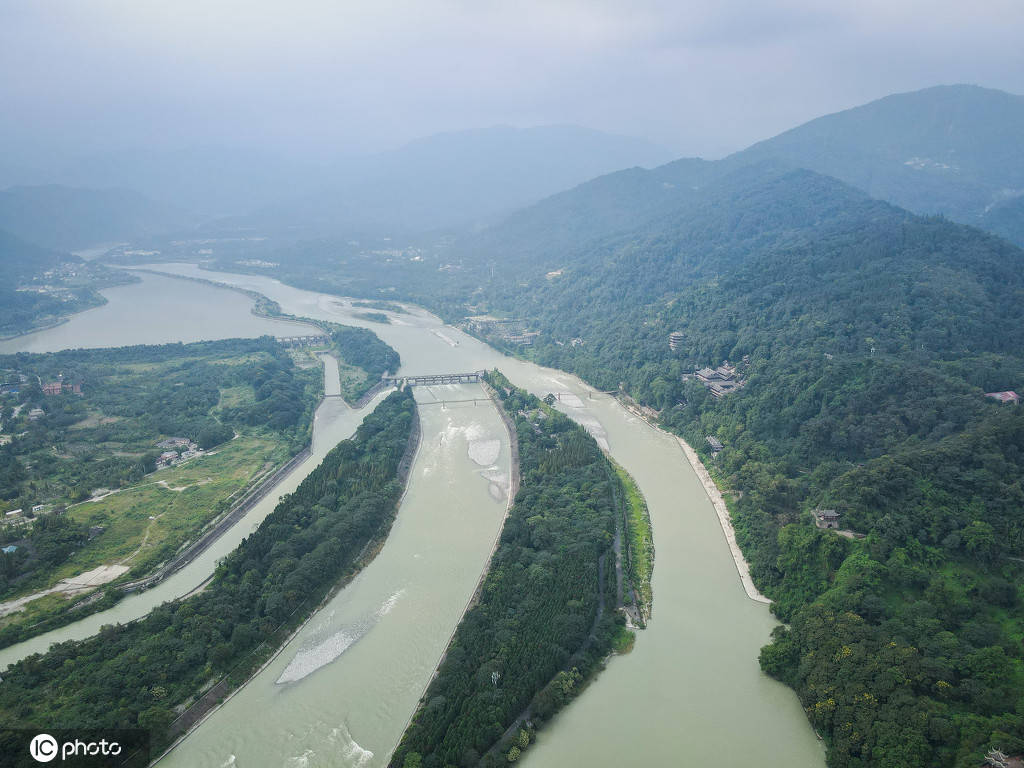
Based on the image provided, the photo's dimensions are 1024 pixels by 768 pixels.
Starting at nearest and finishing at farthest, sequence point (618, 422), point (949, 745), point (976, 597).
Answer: point (949, 745)
point (976, 597)
point (618, 422)

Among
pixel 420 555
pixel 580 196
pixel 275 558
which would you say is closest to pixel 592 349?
pixel 420 555

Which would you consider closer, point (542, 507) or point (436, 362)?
point (542, 507)

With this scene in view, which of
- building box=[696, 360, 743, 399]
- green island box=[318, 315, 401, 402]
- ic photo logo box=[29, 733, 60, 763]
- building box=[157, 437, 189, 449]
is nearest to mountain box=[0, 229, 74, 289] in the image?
green island box=[318, 315, 401, 402]

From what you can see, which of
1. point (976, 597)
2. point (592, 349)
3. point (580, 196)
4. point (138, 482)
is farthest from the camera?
point (580, 196)

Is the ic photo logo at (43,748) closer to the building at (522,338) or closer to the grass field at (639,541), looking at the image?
the grass field at (639,541)

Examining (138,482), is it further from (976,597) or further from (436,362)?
(976,597)

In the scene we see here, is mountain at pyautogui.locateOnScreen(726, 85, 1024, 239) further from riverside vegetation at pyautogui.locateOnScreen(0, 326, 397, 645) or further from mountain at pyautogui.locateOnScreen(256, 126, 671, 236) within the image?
riverside vegetation at pyautogui.locateOnScreen(0, 326, 397, 645)
